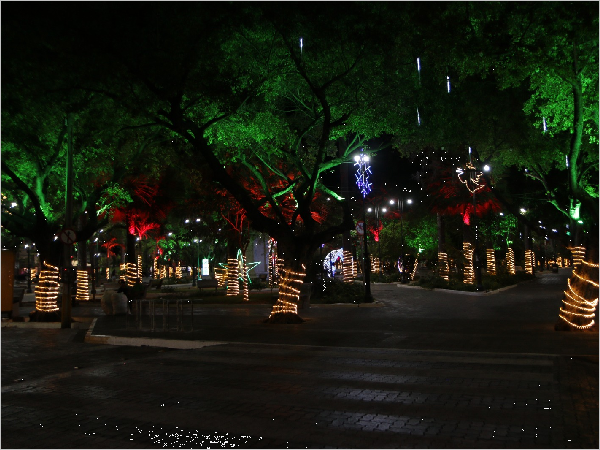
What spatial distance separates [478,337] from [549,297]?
15372 millimetres

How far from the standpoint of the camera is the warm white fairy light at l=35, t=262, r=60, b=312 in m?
23.4

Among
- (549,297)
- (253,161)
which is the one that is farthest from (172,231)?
(549,297)

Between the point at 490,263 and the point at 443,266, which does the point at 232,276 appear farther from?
the point at 490,263

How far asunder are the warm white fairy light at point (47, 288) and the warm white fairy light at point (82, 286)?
45.1 ft

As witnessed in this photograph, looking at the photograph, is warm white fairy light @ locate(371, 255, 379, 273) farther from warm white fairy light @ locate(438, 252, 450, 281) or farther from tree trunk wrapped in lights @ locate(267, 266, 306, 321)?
tree trunk wrapped in lights @ locate(267, 266, 306, 321)

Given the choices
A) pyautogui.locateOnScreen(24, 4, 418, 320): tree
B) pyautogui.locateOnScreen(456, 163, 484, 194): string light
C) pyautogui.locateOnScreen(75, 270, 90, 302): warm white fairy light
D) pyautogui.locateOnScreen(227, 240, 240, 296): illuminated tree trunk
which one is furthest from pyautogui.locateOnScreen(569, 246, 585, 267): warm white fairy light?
pyautogui.locateOnScreen(75, 270, 90, 302): warm white fairy light

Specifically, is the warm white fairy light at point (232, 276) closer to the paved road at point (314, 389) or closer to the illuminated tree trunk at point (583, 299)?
the paved road at point (314, 389)

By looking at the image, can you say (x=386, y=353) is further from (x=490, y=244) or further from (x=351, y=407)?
(x=490, y=244)

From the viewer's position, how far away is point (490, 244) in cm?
4503

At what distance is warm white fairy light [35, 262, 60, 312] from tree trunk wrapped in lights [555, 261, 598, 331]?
1887 cm

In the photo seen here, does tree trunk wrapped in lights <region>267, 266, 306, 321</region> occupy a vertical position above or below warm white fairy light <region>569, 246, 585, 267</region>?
below

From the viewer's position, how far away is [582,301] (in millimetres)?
15117

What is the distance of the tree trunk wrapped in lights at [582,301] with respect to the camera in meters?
15.1

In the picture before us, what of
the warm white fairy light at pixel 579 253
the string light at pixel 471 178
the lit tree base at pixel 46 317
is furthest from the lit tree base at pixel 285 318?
the string light at pixel 471 178
